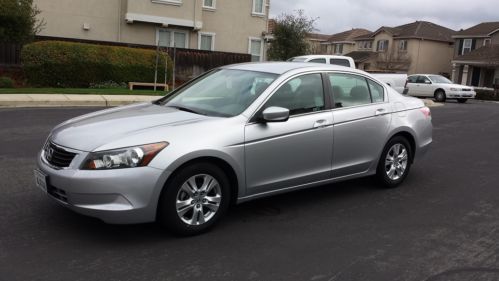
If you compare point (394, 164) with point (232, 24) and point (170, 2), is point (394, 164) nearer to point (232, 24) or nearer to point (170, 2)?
point (170, 2)

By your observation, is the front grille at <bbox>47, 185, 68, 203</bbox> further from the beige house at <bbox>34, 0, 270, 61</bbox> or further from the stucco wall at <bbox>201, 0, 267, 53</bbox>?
the stucco wall at <bbox>201, 0, 267, 53</bbox>

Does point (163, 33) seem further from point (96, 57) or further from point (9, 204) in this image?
point (9, 204)

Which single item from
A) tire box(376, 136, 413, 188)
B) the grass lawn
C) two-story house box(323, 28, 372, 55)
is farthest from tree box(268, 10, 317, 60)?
two-story house box(323, 28, 372, 55)

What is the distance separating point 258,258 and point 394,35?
59.8 m

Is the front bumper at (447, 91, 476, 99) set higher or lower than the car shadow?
higher

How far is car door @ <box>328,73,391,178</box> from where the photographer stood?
5.77 metres

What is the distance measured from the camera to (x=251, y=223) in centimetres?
507

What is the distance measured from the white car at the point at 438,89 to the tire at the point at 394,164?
2171cm

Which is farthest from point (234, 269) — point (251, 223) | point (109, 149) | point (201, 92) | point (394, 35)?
point (394, 35)

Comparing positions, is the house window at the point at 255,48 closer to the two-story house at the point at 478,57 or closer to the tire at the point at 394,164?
Answer: the tire at the point at 394,164

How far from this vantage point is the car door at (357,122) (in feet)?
18.9

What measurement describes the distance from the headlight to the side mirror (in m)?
1.16

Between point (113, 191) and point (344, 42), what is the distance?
75.6 metres

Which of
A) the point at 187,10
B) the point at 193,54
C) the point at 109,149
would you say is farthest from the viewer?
the point at 187,10
